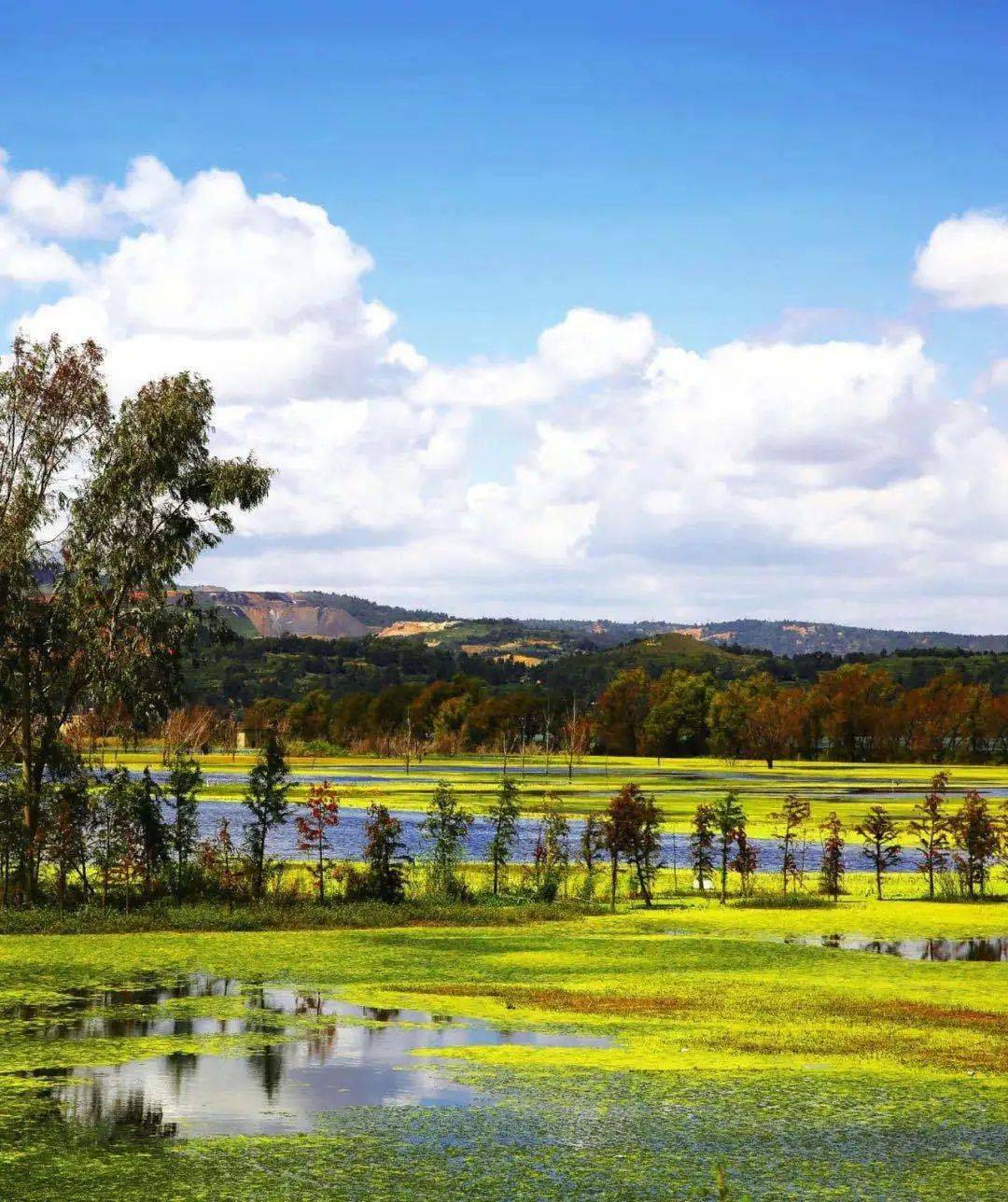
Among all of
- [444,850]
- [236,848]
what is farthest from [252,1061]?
[444,850]

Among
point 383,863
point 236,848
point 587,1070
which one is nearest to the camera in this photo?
point 587,1070

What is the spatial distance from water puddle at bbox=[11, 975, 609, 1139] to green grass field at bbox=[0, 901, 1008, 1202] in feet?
0.73

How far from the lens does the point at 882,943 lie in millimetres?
29859

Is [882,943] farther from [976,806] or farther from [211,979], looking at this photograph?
[211,979]

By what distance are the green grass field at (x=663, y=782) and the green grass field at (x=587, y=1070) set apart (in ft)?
124

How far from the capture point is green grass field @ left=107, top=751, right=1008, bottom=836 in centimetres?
9244

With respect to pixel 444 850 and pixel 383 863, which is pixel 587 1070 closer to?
pixel 383 863

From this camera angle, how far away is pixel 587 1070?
1761 centimetres

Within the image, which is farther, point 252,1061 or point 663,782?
point 663,782

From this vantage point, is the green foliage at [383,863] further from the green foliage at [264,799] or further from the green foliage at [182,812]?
the green foliage at [182,812]

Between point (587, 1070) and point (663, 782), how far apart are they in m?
114

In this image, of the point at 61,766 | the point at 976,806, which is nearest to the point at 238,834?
the point at 61,766

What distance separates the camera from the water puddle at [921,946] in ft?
91.4

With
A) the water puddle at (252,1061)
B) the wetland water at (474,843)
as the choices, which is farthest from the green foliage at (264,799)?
the wetland water at (474,843)
